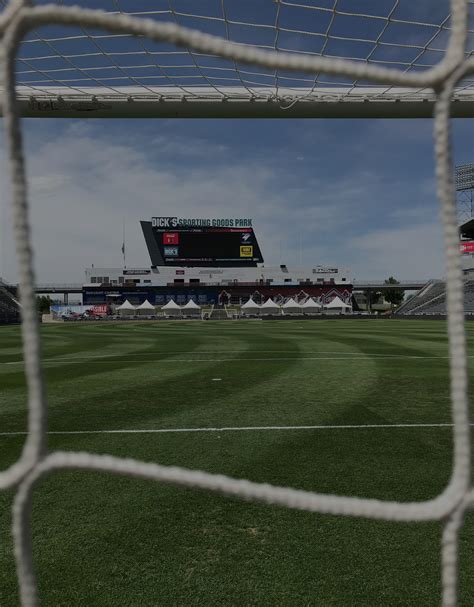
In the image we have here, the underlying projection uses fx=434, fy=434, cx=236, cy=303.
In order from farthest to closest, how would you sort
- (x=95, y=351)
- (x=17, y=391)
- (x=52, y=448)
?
(x=95, y=351) < (x=17, y=391) < (x=52, y=448)

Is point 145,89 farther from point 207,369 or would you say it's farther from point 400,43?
point 207,369

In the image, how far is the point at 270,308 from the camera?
4000 centimetres

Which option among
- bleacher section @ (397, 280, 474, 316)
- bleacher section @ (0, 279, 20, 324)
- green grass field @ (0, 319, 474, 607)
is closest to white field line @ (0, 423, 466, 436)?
green grass field @ (0, 319, 474, 607)

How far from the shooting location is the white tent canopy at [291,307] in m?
39.9

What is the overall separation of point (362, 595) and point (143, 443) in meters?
1.94

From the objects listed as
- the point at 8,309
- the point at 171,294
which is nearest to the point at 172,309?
the point at 8,309

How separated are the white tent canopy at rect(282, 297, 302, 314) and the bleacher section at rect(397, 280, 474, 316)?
9313 mm

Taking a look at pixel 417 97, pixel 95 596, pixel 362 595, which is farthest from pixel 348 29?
pixel 95 596

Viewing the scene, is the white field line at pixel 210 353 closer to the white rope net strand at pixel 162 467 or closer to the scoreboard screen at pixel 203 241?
the white rope net strand at pixel 162 467

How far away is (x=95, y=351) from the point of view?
938 cm

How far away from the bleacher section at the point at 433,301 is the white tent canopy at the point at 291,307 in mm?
9313

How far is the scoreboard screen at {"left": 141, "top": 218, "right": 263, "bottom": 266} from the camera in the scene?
54.8 metres

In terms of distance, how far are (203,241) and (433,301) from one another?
1100 inches

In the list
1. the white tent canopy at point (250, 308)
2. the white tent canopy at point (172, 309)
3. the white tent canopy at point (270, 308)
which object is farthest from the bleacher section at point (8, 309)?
the white tent canopy at point (270, 308)
